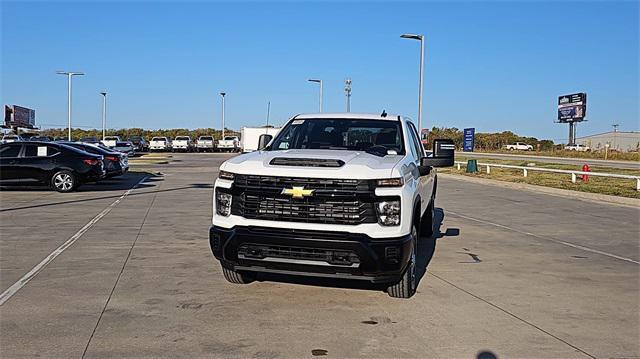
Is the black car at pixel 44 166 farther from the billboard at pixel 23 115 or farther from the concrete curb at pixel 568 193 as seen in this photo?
the billboard at pixel 23 115

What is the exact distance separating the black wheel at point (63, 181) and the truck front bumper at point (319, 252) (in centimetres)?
1413

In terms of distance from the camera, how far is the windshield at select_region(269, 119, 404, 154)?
784cm

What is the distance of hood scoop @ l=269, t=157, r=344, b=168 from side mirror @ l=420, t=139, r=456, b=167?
83.7 inches

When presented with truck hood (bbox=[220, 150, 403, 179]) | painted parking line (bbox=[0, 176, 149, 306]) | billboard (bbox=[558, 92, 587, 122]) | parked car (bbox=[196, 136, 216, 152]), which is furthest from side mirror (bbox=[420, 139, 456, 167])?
billboard (bbox=[558, 92, 587, 122])

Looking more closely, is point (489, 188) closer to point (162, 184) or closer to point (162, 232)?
point (162, 184)

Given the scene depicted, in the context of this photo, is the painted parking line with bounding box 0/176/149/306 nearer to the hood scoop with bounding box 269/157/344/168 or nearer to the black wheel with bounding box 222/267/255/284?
the black wheel with bounding box 222/267/255/284

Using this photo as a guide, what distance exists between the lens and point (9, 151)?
18.6 m

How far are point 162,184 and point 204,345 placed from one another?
1843cm

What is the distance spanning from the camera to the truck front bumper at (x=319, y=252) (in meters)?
5.84

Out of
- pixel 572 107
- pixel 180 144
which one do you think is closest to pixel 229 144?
pixel 180 144

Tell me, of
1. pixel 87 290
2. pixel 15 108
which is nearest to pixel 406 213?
pixel 87 290

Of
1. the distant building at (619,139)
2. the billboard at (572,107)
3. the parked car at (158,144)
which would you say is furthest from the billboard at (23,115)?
the distant building at (619,139)

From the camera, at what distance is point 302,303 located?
6395 millimetres

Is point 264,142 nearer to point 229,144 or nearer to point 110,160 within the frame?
point 110,160
